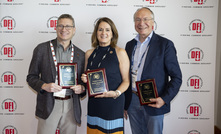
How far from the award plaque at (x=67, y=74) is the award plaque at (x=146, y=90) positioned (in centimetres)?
89

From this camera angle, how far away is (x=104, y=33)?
2545 mm

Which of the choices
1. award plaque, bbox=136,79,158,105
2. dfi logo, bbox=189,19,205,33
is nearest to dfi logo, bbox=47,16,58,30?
award plaque, bbox=136,79,158,105

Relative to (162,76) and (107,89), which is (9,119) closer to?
(107,89)

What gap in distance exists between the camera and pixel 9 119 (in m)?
3.96

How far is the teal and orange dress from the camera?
2.45 metres

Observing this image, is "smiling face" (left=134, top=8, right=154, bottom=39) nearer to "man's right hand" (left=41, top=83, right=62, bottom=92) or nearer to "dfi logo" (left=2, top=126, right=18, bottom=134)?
"man's right hand" (left=41, top=83, right=62, bottom=92)

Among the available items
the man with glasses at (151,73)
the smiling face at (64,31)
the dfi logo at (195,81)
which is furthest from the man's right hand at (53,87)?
the dfi logo at (195,81)

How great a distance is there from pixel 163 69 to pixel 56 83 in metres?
1.56

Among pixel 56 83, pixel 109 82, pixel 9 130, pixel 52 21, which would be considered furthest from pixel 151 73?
pixel 9 130

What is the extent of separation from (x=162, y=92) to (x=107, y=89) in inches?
32.1

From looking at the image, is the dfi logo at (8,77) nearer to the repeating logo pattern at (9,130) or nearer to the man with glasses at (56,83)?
the repeating logo pattern at (9,130)

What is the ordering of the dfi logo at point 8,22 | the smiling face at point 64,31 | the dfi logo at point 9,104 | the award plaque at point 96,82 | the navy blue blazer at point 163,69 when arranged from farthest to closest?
the dfi logo at point 9,104, the dfi logo at point 8,22, the smiling face at point 64,31, the navy blue blazer at point 163,69, the award plaque at point 96,82

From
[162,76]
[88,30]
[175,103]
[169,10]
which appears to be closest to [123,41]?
[88,30]

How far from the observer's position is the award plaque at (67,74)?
8.21 ft
